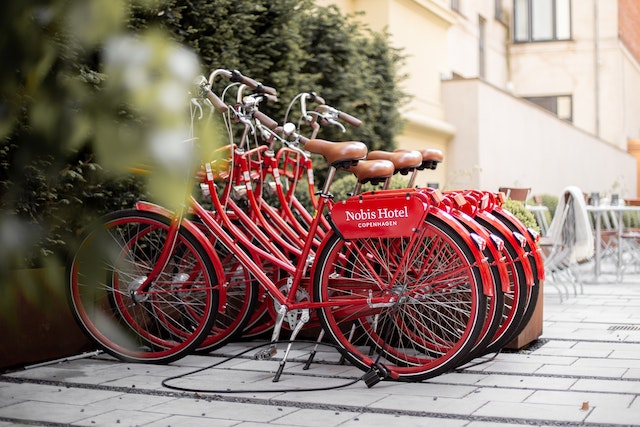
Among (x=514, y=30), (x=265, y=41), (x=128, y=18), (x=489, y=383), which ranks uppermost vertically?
(x=514, y=30)

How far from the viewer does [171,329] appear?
15.8ft

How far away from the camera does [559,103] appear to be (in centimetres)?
2827

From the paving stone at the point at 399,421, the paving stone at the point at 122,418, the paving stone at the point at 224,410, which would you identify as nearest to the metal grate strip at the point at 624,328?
the paving stone at the point at 399,421

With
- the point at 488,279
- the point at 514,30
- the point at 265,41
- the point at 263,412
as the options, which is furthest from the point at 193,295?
the point at 514,30

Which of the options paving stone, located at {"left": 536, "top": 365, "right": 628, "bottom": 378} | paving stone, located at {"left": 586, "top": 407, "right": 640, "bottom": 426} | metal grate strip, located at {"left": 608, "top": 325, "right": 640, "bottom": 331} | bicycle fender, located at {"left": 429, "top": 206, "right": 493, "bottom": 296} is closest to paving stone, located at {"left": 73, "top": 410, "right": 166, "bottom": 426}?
bicycle fender, located at {"left": 429, "top": 206, "right": 493, "bottom": 296}

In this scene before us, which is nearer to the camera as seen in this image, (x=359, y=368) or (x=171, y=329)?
(x=359, y=368)

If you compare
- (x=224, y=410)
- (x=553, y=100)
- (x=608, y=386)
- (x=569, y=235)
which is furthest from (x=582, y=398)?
(x=553, y=100)

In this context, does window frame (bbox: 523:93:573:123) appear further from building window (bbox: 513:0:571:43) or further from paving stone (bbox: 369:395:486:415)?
paving stone (bbox: 369:395:486:415)

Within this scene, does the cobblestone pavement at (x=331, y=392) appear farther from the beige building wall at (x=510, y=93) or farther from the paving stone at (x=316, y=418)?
the beige building wall at (x=510, y=93)

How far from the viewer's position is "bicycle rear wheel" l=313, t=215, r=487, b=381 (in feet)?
13.0

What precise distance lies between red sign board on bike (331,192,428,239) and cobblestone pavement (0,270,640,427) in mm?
677

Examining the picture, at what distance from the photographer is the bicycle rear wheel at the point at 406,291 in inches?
157

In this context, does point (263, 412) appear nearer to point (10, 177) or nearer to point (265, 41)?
point (10, 177)

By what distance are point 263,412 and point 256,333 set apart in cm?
169
